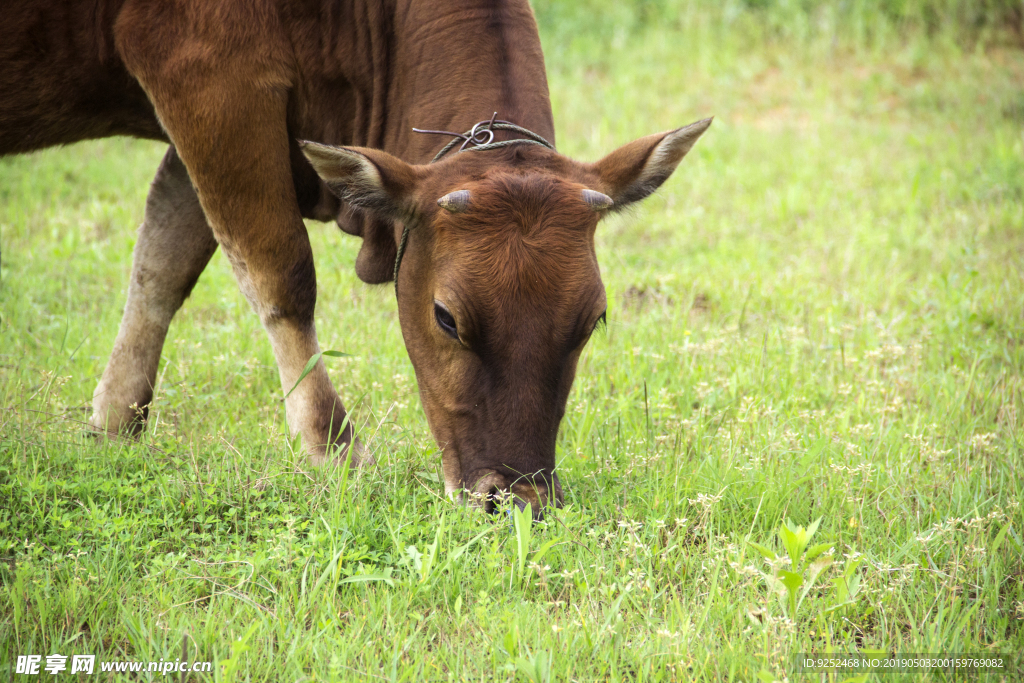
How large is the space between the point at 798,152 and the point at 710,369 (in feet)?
15.5

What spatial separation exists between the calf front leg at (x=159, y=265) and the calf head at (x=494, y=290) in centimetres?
136

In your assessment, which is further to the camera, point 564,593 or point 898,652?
point 564,593

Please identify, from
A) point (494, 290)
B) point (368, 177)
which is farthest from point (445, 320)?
point (368, 177)

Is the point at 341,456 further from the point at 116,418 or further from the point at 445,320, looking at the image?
the point at 116,418

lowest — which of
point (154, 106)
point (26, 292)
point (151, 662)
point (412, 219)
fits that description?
point (151, 662)

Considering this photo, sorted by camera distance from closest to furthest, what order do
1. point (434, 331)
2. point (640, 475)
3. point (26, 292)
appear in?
point (434, 331) → point (640, 475) → point (26, 292)

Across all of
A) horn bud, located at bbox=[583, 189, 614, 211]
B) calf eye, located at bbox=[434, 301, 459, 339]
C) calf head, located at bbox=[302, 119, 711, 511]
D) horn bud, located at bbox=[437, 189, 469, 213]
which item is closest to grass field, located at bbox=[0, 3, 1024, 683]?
calf head, located at bbox=[302, 119, 711, 511]

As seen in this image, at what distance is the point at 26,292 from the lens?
17.9 ft

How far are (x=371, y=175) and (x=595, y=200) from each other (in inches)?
32.1

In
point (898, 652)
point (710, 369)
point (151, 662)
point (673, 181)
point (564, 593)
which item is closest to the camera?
point (151, 662)

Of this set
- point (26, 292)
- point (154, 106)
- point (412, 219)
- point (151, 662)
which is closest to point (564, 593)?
point (151, 662)

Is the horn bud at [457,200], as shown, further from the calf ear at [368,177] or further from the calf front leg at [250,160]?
the calf front leg at [250,160]

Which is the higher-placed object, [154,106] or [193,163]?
[154,106]

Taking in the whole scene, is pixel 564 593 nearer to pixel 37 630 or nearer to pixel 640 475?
pixel 640 475
